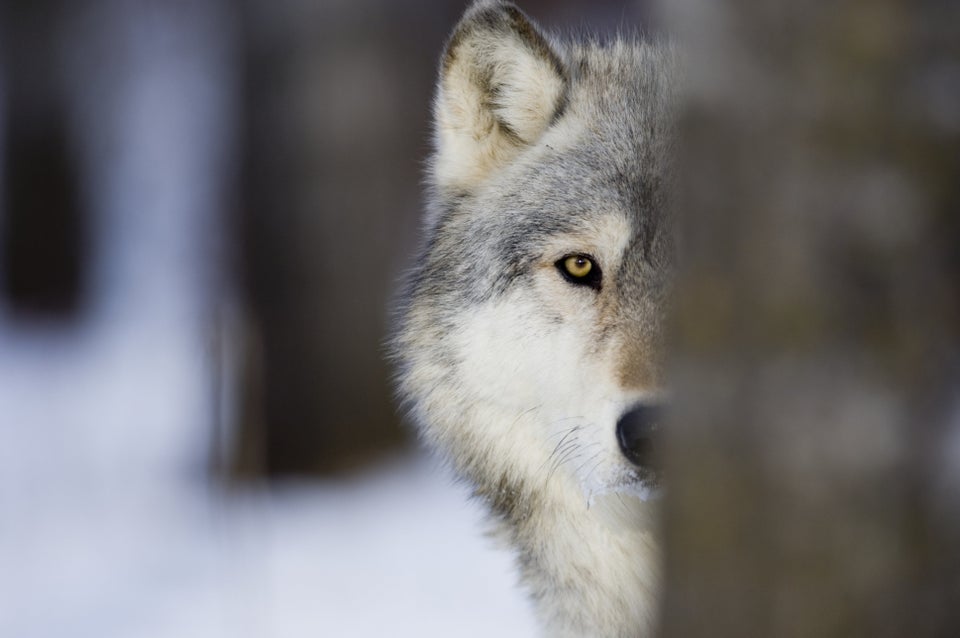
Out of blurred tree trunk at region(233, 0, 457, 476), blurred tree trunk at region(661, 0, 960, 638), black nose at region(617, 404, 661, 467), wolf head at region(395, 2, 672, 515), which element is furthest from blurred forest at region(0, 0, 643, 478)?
blurred tree trunk at region(661, 0, 960, 638)

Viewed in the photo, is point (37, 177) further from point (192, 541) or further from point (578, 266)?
point (578, 266)

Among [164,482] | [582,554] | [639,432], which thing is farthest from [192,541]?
[639,432]

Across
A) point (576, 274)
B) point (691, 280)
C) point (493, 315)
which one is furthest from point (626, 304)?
point (691, 280)

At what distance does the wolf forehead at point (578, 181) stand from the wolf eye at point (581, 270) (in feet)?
0.26

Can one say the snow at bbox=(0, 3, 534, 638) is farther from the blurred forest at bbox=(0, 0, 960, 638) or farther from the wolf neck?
the wolf neck

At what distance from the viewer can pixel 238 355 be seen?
14.5 feet

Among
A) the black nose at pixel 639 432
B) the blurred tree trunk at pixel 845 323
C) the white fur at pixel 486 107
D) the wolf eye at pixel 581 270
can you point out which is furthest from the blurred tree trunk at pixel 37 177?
the blurred tree trunk at pixel 845 323

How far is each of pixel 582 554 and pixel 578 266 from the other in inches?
33.3

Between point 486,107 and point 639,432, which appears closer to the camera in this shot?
point 639,432

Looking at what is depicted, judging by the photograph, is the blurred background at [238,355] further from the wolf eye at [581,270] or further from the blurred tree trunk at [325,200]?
the wolf eye at [581,270]

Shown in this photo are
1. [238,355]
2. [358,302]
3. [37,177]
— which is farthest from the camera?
[37,177]

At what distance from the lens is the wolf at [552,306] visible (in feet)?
8.50

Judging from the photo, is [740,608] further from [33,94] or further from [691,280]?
[33,94]

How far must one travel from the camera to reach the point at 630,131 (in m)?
2.95
